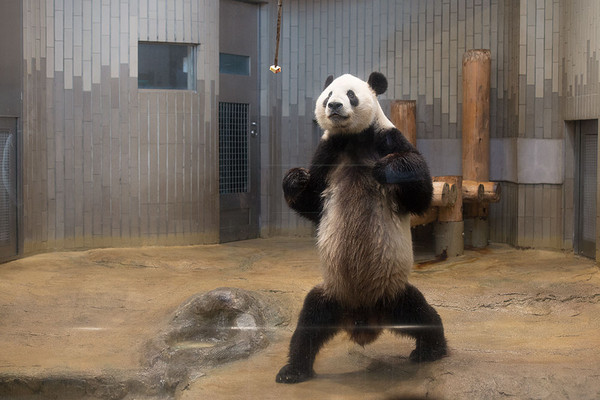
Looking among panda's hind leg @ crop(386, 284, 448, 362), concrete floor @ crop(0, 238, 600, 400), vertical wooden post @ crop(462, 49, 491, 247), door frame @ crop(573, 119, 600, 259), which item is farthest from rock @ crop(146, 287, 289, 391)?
door frame @ crop(573, 119, 600, 259)

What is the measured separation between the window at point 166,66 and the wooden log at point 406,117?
4.42 feet

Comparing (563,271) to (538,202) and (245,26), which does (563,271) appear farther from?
(245,26)

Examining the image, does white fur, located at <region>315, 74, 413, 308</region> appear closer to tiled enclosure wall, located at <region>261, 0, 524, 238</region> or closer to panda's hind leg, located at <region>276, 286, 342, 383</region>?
panda's hind leg, located at <region>276, 286, 342, 383</region>

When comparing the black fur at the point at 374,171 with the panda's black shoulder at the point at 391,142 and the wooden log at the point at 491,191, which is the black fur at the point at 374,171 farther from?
the wooden log at the point at 491,191

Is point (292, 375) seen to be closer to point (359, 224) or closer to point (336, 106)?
point (359, 224)

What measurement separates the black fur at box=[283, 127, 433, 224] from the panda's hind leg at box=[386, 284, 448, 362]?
0.44 m

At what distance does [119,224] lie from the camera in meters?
4.79

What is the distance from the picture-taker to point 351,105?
3367 millimetres

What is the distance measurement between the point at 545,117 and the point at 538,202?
603 mm

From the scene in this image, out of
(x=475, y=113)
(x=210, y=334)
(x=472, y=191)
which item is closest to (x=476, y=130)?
(x=475, y=113)

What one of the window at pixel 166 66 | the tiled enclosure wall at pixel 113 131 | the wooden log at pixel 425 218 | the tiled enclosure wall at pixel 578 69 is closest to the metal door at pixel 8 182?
the tiled enclosure wall at pixel 113 131

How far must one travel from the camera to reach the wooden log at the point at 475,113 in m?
3.66

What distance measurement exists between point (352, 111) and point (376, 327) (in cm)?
102

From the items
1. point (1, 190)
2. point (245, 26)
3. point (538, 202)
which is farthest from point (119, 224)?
point (538, 202)
